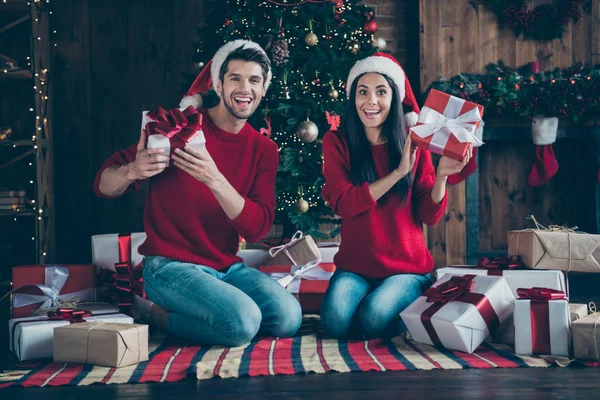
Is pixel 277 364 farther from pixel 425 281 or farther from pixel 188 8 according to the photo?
pixel 188 8

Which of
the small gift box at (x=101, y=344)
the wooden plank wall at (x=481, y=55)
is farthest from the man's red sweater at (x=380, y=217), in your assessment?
the wooden plank wall at (x=481, y=55)

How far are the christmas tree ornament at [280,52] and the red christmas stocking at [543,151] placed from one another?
1.90m

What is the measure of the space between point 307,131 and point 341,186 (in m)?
1.12

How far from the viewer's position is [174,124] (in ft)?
7.72

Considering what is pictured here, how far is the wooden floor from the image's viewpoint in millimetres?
1787

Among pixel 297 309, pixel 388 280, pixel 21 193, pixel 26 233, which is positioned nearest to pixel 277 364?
pixel 297 309

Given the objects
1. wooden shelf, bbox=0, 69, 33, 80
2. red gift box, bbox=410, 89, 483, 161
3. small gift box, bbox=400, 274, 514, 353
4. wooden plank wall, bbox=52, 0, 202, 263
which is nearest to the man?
small gift box, bbox=400, 274, 514, 353

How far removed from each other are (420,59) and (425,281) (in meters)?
2.52

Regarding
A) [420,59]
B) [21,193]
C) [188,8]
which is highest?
[188,8]

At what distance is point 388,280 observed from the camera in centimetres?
258

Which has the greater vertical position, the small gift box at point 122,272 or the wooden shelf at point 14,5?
the wooden shelf at point 14,5

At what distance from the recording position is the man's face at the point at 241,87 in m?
2.56

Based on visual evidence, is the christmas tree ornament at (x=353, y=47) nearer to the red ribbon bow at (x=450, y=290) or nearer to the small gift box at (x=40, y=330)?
the red ribbon bow at (x=450, y=290)

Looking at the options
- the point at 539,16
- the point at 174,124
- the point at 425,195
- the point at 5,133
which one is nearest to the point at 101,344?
the point at 174,124
